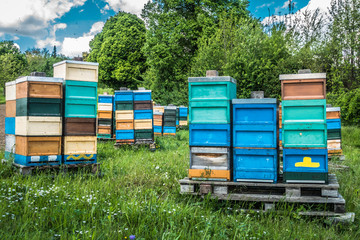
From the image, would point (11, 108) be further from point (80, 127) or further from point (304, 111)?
point (304, 111)

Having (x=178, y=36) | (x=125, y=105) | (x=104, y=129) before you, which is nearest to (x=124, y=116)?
(x=125, y=105)

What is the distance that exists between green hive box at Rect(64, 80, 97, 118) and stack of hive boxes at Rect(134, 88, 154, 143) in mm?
4516

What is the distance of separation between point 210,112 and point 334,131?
6.22 metres

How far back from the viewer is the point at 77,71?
648 centimetres

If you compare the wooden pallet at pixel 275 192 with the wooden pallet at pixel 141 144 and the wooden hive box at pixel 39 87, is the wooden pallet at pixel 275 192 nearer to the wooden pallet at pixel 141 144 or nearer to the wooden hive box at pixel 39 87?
the wooden hive box at pixel 39 87

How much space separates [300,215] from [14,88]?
20.5 feet

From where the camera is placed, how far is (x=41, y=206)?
4.23 m

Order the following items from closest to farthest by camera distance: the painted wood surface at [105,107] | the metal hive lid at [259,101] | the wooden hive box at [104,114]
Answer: the metal hive lid at [259,101]
the painted wood surface at [105,107]
the wooden hive box at [104,114]

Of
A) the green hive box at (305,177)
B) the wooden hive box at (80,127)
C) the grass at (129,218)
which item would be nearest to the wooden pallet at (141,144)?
the wooden hive box at (80,127)

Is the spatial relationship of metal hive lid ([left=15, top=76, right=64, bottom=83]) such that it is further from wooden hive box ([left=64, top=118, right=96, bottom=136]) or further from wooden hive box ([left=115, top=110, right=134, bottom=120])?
wooden hive box ([left=115, top=110, right=134, bottom=120])

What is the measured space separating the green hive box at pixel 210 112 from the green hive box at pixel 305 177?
51.4 inches

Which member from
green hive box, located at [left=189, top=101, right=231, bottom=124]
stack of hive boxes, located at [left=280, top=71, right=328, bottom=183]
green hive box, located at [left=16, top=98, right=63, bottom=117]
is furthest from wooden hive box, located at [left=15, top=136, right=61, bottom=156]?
stack of hive boxes, located at [left=280, top=71, right=328, bottom=183]

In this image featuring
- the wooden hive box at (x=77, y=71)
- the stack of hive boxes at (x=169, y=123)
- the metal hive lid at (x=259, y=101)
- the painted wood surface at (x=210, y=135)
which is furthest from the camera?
the stack of hive boxes at (x=169, y=123)

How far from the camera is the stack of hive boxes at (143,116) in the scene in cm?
1120
